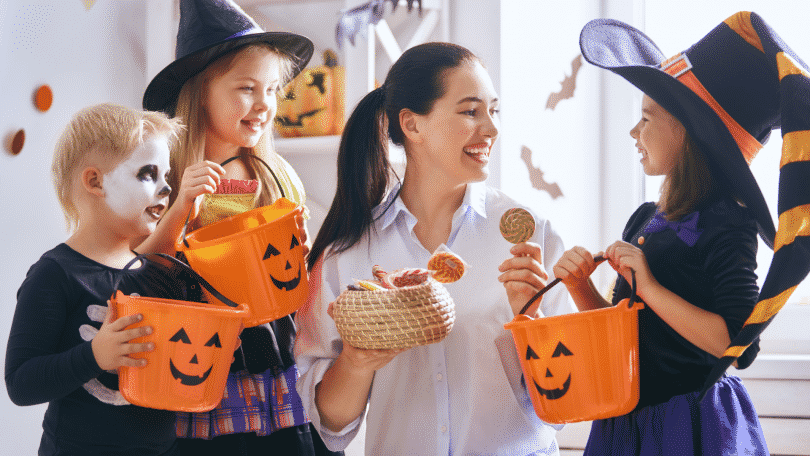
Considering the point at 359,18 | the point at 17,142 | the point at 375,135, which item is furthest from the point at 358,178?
the point at 17,142

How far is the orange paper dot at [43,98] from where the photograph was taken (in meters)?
1.65

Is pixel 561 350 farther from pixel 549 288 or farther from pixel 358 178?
pixel 358 178

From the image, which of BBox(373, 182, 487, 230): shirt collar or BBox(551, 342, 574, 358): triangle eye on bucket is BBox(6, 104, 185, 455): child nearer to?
BBox(373, 182, 487, 230): shirt collar

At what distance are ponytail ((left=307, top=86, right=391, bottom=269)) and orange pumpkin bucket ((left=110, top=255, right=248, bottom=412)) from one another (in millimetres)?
297

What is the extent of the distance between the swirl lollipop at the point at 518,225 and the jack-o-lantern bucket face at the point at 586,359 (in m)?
0.15

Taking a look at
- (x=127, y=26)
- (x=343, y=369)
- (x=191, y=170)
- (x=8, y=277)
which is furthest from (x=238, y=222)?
(x=127, y=26)

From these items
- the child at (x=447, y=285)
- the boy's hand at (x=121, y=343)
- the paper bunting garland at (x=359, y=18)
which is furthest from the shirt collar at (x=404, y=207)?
the paper bunting garland at (x=359, y=18)

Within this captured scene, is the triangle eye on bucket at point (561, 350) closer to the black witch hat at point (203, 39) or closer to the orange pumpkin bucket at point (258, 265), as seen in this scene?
the orange pumpkin bucket at point (258, 265)

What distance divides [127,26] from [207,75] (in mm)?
840

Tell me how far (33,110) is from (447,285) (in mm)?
1167

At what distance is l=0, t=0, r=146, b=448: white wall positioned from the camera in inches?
62.0

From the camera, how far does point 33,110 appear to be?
1.64 m

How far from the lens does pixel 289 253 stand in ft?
3.23

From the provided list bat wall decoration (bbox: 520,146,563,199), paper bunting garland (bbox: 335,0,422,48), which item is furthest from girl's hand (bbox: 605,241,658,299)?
bat wall decoration (bbox: 520,146,563,199)
